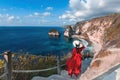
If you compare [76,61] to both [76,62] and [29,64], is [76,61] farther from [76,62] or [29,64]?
[29,64]

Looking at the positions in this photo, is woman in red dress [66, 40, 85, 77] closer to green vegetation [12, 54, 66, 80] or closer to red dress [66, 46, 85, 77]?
red dress [66, 46, 85, 77]

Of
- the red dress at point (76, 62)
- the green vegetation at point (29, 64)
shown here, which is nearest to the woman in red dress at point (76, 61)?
the red dress at point (76, 62)

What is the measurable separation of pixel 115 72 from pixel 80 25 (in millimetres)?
140403

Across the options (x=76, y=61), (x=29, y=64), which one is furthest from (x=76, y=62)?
(x=29, y=64)

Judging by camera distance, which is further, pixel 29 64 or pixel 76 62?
pixel 29 64

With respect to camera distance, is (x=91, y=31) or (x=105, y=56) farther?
(x=91, y=31)

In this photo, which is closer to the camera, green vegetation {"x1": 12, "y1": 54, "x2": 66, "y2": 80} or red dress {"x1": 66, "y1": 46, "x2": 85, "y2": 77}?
green vegetation {"x1": 12, "y1": 54, "x2": 66, "y2": 80}

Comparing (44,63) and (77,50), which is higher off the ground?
A: (77,50)

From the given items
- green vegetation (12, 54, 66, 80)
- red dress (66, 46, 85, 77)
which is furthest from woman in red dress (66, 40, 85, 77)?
green vegetation (12, 54, 66, 80)

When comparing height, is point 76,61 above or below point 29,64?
above

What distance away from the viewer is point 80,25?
5763 inches

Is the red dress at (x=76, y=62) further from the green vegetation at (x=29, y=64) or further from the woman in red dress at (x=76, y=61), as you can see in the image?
the green vegetation at (x=29, y=64)

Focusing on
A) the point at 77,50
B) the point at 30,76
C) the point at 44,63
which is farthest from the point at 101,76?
the point at 44,63

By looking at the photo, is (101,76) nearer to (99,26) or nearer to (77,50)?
(77,50)
